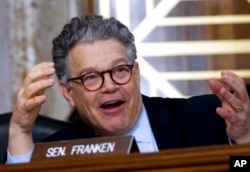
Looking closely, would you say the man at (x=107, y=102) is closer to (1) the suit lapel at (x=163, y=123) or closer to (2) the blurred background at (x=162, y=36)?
(1) the suit lapel at (x=163, y=123)

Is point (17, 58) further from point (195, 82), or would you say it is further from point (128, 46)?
point (128, 46)

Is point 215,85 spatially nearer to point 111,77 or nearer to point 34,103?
point 111,77

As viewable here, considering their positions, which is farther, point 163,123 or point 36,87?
point 163,123

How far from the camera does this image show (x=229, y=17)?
335 cm

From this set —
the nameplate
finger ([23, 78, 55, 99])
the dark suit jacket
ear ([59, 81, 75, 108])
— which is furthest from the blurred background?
the nameplate

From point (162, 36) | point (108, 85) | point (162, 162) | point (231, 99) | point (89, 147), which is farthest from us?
point (162, 36)

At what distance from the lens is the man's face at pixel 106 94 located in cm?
216

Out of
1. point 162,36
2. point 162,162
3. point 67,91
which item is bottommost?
point 162,36

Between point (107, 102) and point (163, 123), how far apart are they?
230 mm

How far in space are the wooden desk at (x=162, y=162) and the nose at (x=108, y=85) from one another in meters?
0.56

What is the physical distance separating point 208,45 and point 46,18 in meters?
0.73

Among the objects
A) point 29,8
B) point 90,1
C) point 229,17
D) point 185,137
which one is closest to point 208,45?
point 229,17

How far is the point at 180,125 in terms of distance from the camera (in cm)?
233

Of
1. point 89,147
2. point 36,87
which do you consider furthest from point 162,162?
point 36,87
